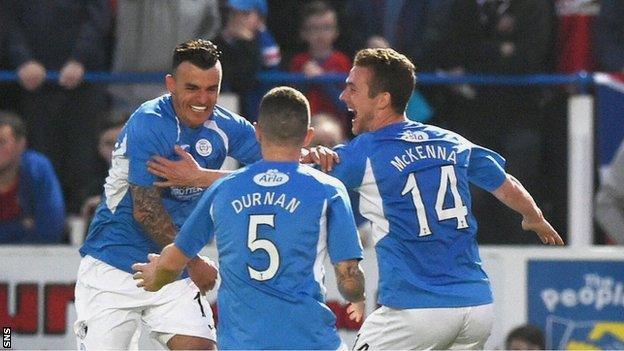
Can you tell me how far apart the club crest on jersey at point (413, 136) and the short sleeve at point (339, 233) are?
0.93 m

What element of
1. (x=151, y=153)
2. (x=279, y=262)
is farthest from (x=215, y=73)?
(x=279, y=262)

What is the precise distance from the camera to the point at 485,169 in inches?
323

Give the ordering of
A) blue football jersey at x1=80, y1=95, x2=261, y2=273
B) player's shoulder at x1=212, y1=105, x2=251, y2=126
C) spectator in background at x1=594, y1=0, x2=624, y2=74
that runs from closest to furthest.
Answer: blue football jersey at x1=80, y1=95, x2=261, y2=273, player's shoulder at x1=212, y1=105, x2=251, y2=126, spectator in background at x1=594, y1=0, x2=624, y2=74

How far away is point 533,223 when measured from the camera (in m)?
8.35

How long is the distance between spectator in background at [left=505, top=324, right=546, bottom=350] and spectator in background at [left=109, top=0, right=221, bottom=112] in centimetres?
317

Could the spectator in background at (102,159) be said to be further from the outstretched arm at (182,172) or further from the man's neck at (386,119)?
the man's neck at (386,119)

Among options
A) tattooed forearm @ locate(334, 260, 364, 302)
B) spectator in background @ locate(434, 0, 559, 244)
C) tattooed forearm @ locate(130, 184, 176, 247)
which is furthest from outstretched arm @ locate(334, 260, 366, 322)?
spectator in background @ locate(434, 0, 559, 244)

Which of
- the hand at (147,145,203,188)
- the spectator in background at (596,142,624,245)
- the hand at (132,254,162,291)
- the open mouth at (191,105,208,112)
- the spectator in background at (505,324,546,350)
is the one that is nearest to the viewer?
the hand at (132,254,162,291)

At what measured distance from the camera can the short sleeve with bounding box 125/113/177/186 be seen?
8.16 meters

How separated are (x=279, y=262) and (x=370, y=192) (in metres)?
1.08

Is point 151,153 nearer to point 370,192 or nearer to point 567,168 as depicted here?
point 370,192

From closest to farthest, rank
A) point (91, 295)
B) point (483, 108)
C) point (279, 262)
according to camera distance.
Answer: point (279, 262)
point (91, 295)
point (483, 108)

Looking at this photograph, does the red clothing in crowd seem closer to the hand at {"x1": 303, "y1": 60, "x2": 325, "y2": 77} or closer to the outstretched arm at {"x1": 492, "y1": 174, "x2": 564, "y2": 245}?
the hand at {"x1": 303, "y1": 60, "x2": 325, "y2": 77}

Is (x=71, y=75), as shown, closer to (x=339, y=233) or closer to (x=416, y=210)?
(x=416, y=210)
